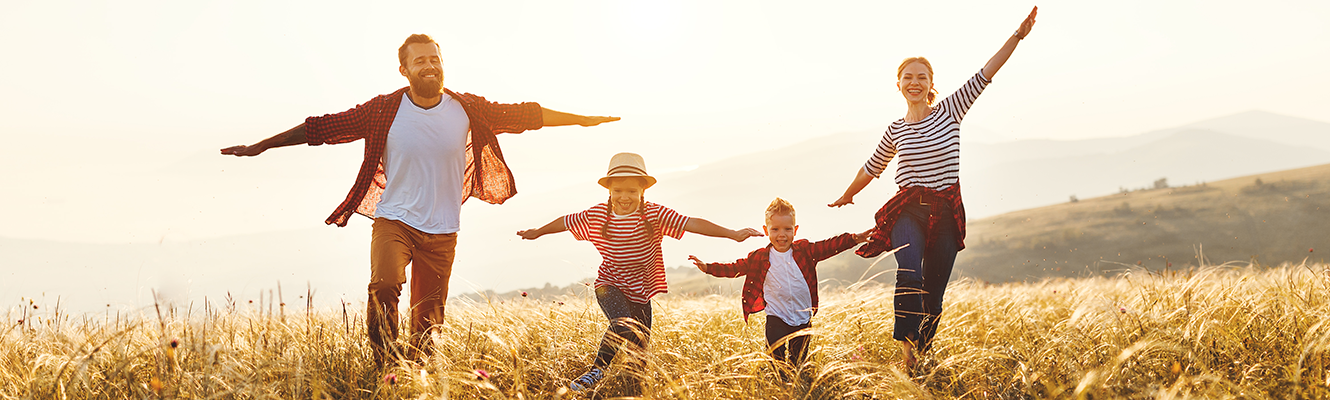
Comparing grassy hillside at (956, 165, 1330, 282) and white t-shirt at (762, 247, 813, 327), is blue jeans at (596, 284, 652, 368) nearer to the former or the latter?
white t-shirt at (762, 247, 813, 327)

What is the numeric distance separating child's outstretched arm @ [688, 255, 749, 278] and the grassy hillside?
85.3ft

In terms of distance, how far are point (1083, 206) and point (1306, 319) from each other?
1355 inches

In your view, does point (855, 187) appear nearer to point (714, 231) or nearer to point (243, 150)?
point (714, 231)

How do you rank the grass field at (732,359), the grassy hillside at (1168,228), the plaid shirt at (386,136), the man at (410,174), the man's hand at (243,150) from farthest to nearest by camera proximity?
the grassy hillside at (1168,228)
the plaid shirt at (386,136)
the man's hand at (243,150)
the man at (410,174)
the grass field at (732,359)

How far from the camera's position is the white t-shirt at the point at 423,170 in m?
4.67

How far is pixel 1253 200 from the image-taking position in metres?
34.3

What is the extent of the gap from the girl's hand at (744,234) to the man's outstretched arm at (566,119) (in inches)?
59.5

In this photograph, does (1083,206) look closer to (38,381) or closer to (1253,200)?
(1253,200)

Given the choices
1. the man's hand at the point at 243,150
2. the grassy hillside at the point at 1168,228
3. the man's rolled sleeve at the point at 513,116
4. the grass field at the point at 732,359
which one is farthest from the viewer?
the grassy hillside at the point at 1168,228

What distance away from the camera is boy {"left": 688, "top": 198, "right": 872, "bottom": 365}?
4406 millimetres

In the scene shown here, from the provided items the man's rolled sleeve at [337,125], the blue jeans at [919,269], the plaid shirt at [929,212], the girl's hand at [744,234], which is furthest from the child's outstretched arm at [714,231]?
the man's rolled sleeve at [337,125]

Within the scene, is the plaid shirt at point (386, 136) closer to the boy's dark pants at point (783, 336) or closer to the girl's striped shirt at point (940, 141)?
the boy's dark pants at point (783, 336)

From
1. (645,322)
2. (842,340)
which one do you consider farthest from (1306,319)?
(645,322)

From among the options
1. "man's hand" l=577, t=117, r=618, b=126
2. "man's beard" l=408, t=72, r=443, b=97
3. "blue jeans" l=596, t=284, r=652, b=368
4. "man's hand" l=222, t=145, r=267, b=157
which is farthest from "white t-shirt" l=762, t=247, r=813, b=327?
"man's hand" l=222, t=145, r=267, b=157
